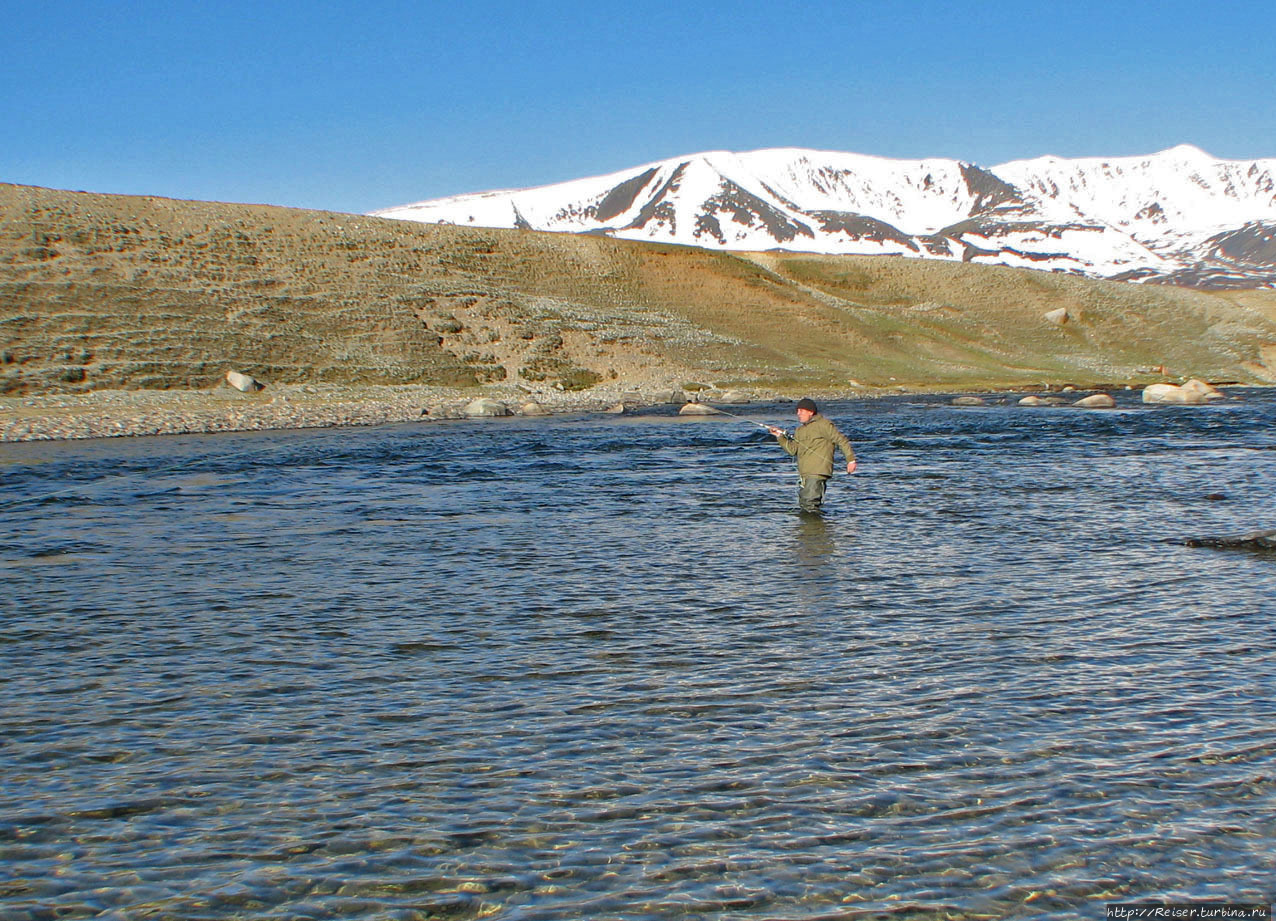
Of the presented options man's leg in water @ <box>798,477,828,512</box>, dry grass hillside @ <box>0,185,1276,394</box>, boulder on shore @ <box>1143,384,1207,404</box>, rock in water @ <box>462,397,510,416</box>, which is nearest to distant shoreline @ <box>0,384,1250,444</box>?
rock in water @ <box>462,397,510,416</box>

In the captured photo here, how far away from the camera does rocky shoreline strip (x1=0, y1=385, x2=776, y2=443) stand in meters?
47.1

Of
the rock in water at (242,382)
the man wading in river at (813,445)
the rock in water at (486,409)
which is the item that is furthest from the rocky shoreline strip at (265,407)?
the man wading in river at (813,445)

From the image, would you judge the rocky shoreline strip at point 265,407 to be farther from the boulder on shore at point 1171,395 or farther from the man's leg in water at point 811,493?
the man's leg in water at point 811,493

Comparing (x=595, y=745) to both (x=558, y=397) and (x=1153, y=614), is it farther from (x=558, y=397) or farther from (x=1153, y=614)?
(x=558, y=397)

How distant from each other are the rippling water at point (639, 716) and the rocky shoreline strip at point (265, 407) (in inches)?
1117

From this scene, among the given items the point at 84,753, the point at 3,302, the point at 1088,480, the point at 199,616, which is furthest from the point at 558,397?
the point at 84,753

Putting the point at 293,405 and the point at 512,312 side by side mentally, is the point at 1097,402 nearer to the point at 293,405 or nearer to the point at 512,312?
the point at 293,405

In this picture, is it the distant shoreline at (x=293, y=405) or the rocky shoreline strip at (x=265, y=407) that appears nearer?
the rocky shoreline strip at (x=265, y=407)

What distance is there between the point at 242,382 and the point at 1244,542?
178 feet

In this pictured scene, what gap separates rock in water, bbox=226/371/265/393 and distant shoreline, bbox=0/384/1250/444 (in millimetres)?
468

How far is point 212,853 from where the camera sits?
6855 millimetres

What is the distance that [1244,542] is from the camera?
1602 cm

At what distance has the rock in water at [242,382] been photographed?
204ft

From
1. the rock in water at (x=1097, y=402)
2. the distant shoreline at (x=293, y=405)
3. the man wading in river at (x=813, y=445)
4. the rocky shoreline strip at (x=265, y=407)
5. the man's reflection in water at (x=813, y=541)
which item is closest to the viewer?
the man's reflection in water at (x=813, y=541)
